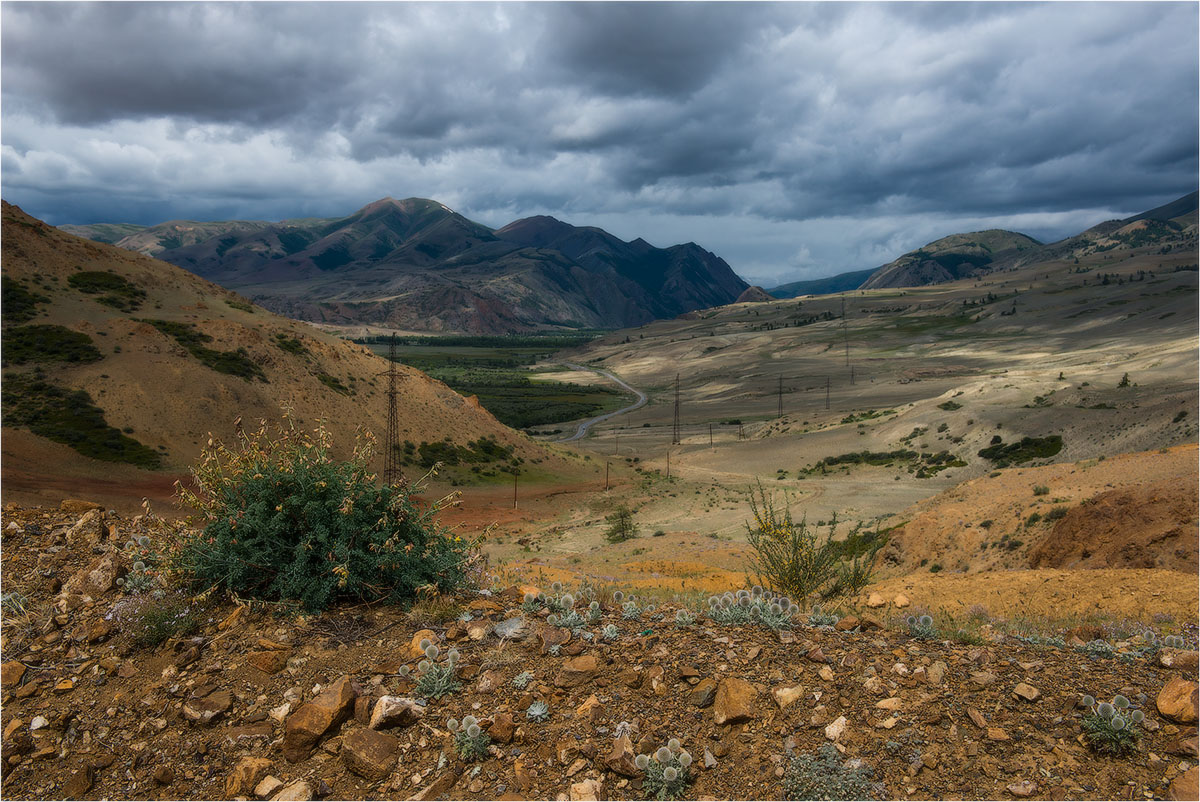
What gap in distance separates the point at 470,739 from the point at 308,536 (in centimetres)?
284

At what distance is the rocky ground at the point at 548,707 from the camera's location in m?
4.31

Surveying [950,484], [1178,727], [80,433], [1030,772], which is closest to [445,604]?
[1030,772]

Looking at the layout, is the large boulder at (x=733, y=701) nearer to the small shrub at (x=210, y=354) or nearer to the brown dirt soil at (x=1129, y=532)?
the brown dirt soil at (x=1129, y=532)

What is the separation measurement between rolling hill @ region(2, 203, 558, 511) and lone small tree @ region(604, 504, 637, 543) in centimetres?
1594

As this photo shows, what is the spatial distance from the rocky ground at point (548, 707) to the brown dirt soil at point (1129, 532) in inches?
449

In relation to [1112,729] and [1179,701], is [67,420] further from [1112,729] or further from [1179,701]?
[1179,701]

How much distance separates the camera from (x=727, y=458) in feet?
211

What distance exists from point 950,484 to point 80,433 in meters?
53.3

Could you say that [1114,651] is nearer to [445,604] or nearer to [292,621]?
[445,604]

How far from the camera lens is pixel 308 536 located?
6.27 meters

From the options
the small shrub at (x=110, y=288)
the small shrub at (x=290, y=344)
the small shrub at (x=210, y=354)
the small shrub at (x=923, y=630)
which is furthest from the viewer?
the small shrub at (x=290, y=344)

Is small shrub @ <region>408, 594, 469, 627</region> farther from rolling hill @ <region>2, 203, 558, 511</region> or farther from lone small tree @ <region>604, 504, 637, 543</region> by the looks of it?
lone small tree @ <region>604, 504, 637, 543</region>

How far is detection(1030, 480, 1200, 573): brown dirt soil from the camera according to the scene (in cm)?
1412

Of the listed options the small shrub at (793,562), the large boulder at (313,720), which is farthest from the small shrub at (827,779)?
the small shrub at (793,562)
